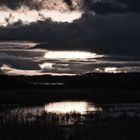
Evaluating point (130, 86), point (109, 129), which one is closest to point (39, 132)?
point (109, 129)

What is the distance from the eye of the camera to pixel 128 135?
84.1 feet

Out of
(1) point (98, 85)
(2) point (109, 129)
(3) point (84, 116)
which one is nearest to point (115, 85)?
(1) point (98, 85)

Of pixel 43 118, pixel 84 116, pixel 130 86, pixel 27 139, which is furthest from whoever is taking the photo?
pixel 130 86

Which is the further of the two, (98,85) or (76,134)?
(98,85)

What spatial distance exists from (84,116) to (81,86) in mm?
75947

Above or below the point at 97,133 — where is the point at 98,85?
above

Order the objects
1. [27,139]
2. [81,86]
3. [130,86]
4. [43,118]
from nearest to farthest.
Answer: [27,139], [43,118], [130,86], [81,86]

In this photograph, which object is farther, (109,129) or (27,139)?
(109,129)

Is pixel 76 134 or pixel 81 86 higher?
pixel 81 86

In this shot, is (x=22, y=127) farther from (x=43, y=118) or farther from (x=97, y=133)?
(x=43, y=118)

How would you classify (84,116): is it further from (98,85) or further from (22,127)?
(98,85)

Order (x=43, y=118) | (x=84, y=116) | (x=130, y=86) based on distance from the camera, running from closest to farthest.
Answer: (x=43, y=118)
(x=84, y=116)
(x=130, y=86)

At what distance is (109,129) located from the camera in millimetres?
27156

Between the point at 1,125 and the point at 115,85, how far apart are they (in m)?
82.0
